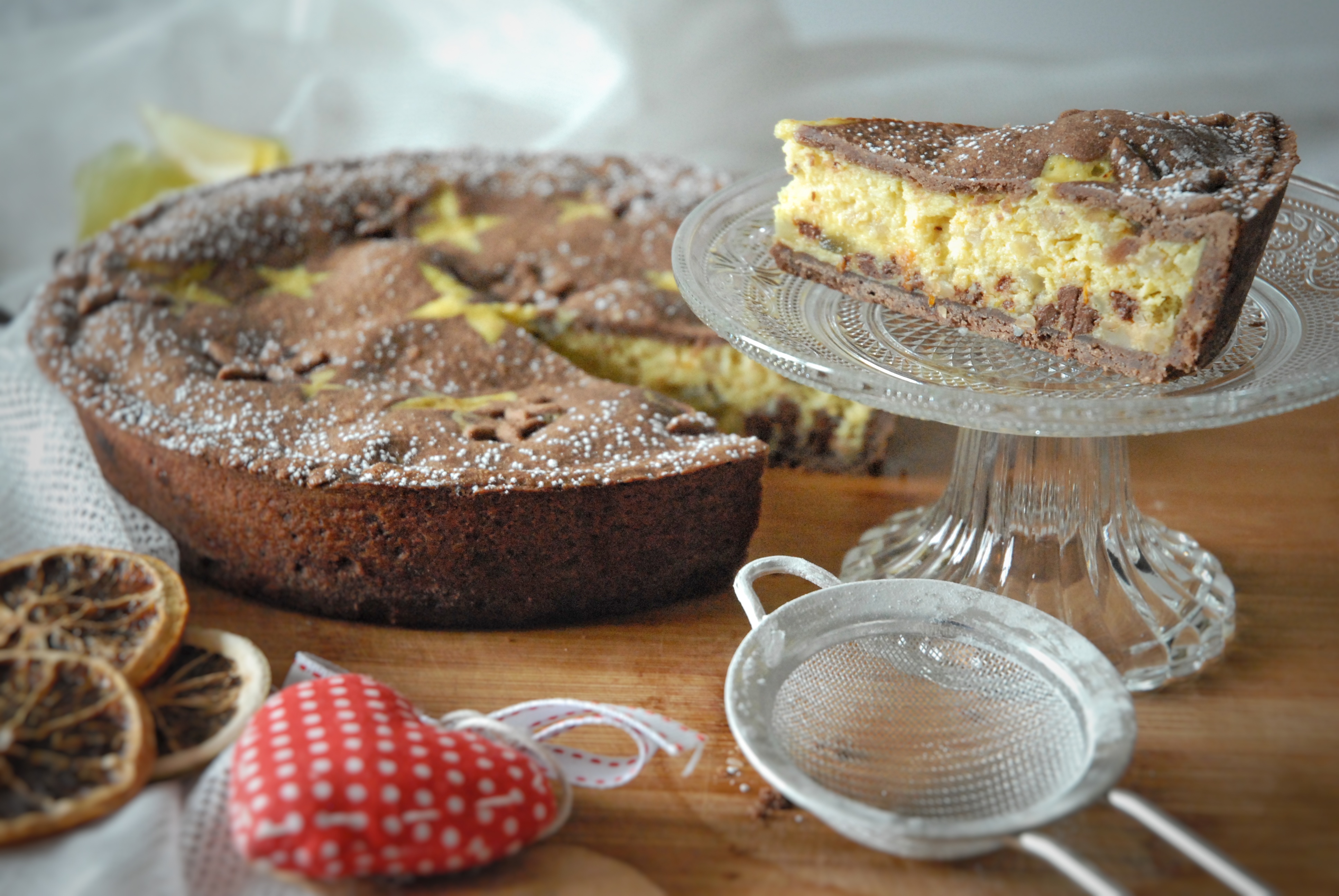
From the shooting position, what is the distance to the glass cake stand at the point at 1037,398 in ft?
6.22

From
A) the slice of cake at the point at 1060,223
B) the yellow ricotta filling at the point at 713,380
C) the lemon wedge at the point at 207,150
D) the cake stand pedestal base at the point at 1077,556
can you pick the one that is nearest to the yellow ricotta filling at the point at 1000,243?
the slice of cake at the point at 1060,223

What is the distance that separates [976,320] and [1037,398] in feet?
1.21

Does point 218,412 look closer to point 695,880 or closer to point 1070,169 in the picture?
point 695,880

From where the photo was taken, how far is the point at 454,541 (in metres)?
2.10

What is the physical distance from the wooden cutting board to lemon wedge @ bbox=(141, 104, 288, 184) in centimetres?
168

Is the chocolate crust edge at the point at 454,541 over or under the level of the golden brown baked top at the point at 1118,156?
under

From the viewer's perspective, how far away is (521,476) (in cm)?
206

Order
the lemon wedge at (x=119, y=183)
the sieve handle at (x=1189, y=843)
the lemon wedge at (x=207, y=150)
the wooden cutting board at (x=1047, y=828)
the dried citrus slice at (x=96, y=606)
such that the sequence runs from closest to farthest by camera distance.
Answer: the sieve handle at (x=1189, y=843)
the wooden cutting board at (x=1047, y=828)
the dried citrus slice at (x=96, y=606)
the lemon wedge at (x=119, y=183)
the lemon wedge at (x=207, y=150)

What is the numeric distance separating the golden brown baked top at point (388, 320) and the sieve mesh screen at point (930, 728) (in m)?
0.48

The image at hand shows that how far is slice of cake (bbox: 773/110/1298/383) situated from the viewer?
1.85 metres

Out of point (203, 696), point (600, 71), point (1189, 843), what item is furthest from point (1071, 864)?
point (600, 71)

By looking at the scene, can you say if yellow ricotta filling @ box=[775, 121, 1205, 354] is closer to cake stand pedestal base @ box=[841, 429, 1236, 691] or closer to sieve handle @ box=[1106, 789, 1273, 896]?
cake stand pedestal base @ box=[841, 429, 1236, 691]

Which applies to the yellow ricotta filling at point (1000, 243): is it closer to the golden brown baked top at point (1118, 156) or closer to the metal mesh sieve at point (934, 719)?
the golden brown baked top at point (1118, 156)

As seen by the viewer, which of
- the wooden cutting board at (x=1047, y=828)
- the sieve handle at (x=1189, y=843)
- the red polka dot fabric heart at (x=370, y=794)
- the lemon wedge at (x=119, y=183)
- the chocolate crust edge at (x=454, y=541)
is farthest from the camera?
the lemon wedge at (x=119, y=183)
